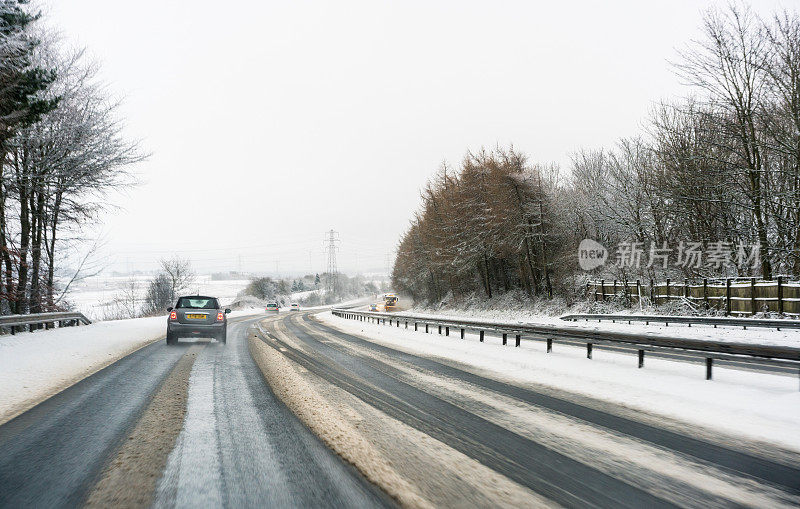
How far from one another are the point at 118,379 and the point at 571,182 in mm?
39666

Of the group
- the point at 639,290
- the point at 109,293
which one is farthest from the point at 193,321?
the point at 109,293

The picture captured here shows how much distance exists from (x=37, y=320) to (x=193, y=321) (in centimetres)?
625

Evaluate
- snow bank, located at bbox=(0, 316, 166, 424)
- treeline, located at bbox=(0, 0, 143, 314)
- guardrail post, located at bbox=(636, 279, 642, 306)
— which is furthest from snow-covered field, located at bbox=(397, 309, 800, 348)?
treeline, located at bbox=(0, 0, 143, 314)

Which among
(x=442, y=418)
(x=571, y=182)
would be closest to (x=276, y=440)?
(x=442, y=418)

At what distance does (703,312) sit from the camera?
71.2ft

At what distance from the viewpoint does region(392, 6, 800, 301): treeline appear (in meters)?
19.2

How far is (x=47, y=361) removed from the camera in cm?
1055

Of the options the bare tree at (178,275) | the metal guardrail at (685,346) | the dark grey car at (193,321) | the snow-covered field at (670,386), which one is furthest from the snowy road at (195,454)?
the bare tree at (178,275)

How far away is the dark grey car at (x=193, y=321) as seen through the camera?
14688 mm

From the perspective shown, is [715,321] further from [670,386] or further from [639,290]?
[670,386]

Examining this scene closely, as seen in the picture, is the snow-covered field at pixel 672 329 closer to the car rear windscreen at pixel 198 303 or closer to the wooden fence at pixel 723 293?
the wooden fence at pixel 723 293

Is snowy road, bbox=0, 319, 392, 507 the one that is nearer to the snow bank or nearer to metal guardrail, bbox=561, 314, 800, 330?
the snow bank

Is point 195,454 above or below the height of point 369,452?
above

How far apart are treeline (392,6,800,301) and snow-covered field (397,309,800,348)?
374cm
